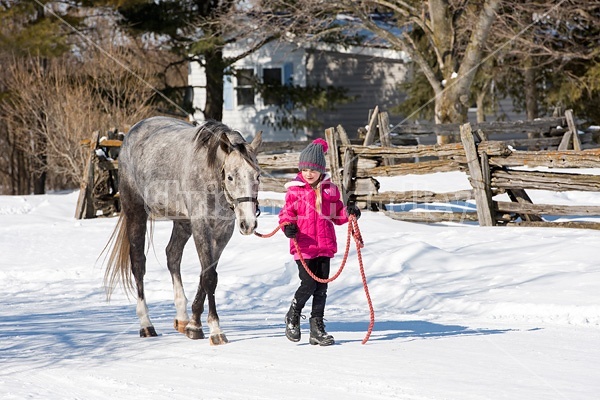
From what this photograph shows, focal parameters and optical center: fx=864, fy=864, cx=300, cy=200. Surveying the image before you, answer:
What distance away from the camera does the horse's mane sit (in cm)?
682

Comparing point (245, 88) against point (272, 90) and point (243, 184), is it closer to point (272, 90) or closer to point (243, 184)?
point (272, 90)

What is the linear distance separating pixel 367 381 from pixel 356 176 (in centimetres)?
1019

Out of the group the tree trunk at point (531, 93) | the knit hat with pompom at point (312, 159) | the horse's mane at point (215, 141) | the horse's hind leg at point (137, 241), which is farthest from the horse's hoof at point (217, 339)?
the tree trunk at point (531, 93)

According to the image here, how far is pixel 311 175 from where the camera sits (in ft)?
22.4

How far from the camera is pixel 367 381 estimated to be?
546cm

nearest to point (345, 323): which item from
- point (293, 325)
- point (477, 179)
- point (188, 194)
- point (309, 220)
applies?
point (293, 325)

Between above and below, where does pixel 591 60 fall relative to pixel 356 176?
above

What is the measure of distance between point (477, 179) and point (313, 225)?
6.94m

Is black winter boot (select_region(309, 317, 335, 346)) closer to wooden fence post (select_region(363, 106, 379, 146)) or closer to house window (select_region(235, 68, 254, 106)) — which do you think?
wooden fence post (select_region(363, 106, 379, 146))

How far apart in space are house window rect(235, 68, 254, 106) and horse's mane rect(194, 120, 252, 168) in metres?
21.4

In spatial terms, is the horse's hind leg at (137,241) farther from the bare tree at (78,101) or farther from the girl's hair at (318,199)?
the bare tree at (78,101)

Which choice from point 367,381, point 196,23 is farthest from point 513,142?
point 367,381

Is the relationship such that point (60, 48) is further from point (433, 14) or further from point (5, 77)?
point (433, 14)

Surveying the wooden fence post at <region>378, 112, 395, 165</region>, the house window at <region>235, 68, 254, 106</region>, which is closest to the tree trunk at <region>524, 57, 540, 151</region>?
the house window at <region>235, 68, 254, 106</region>
